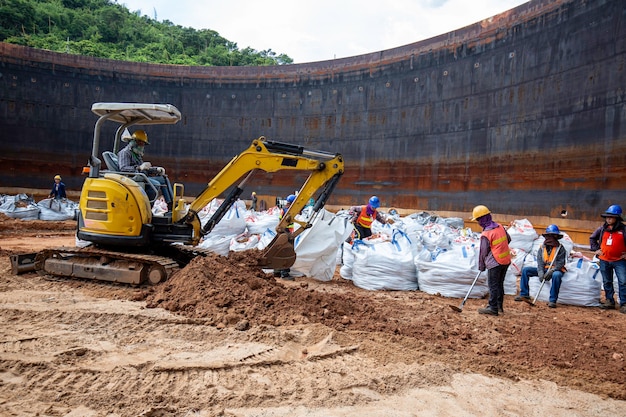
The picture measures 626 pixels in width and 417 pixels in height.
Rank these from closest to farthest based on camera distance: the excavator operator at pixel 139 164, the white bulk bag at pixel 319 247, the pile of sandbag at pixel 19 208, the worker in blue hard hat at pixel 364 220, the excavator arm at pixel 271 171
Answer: the excavator arm at pixel 271 171
the excavator operator at pixel 139 164
the white bulk bag at pixel 319 247
the worker in blue hard hat at pixel 364 220
the pile of sandbag at pixel 19 208

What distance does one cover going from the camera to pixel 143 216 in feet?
16.0

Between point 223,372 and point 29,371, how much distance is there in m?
1.11

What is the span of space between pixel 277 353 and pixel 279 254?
2.33m

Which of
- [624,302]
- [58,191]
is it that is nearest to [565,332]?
[624,302]

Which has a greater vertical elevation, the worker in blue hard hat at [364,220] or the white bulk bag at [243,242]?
the worker in blue hard hat at [364,220]

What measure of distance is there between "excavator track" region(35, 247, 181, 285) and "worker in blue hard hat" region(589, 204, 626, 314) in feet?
16.6

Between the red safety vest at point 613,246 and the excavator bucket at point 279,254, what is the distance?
3.78 meters

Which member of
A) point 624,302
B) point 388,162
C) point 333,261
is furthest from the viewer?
point 388,162

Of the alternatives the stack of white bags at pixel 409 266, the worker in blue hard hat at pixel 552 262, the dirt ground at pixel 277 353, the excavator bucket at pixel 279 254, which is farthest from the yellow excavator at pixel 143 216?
the worker in blue hard hat at pixel 552 262

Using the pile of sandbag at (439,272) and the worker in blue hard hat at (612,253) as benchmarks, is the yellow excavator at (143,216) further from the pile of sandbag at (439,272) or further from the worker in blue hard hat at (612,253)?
the worker in blue hard hat at (612,253)

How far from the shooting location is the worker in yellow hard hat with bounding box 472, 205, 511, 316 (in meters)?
4.52

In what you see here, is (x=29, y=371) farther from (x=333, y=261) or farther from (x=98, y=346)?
(x=333, y=261)

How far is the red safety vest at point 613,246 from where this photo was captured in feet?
17.0

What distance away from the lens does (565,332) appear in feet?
13.1
